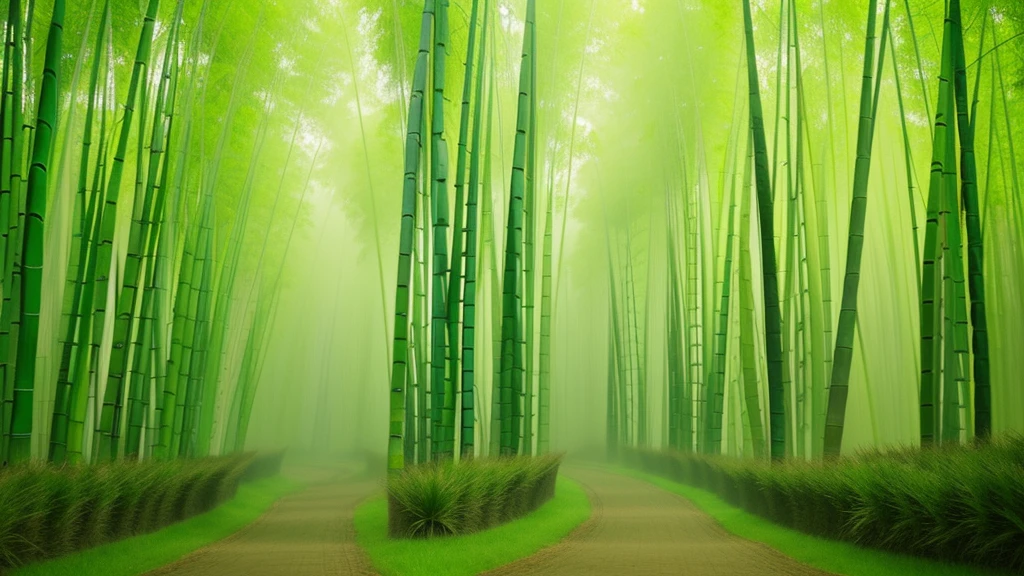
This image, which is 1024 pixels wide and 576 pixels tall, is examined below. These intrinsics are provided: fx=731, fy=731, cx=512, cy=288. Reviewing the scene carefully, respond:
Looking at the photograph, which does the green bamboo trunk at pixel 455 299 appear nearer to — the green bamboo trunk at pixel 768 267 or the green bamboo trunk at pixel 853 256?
the green bamboo trunk at pixel 768 267

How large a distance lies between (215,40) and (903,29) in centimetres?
586

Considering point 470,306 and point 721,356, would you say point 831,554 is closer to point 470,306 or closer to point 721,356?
point 470,306

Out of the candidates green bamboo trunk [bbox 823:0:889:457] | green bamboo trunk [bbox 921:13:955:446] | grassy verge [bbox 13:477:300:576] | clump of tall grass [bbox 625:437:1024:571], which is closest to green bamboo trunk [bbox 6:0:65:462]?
grassy verge [bbox 13:477:300:576]

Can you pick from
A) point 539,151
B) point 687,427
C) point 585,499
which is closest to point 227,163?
point 539,151

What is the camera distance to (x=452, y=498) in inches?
141

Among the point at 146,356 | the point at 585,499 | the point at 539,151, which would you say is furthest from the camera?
the point at 539,151

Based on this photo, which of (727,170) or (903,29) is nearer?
(903,29)

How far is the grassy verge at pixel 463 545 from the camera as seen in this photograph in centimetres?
303

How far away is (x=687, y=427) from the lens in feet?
28.0

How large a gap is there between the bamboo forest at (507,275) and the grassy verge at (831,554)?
0.07 ft

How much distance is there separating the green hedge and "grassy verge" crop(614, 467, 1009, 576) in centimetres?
304

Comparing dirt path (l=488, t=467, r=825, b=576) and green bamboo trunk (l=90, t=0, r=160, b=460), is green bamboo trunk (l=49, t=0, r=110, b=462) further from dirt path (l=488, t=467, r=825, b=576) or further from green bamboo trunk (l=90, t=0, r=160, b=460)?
dirt path (l=488, t=467, r=825, b=576)

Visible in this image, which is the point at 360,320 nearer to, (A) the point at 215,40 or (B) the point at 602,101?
(B) the point at 602,101

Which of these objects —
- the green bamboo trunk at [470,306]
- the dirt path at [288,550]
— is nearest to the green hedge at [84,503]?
the dirt path at [288,550]
